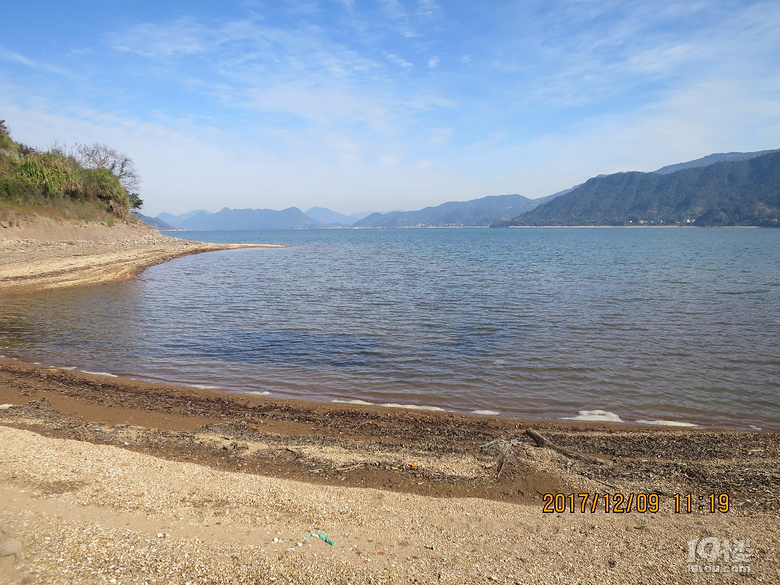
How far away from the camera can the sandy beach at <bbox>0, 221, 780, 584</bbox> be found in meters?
4.41

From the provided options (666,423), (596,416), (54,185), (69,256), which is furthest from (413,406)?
(54,185)

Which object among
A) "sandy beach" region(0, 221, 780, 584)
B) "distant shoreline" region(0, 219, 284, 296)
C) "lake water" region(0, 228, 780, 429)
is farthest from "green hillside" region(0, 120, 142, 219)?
"sandy beach" region(0, 221, 780, 584)

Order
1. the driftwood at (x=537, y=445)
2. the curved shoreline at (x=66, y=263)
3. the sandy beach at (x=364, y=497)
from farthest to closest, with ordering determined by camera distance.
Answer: the curved shoreline at (x=66, y=263), the driftwood at (x=537, y=445), the sandy beach at (x=364, y=497)

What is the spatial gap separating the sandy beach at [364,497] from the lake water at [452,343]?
172 centimetres

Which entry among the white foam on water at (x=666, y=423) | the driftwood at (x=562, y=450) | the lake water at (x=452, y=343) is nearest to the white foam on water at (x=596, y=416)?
the lake water at (x=452, y=343)

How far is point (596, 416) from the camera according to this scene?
32.5ft

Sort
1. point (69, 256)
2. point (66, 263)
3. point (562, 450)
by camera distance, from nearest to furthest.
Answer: point (562, 450) → point (66, 263) → point (69, 256)

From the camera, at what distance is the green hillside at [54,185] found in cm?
4134

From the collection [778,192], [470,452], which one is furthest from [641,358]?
[778,192]

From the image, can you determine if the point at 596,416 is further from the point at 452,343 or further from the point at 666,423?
the point at 452,343

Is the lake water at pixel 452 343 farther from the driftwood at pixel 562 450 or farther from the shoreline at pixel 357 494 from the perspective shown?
the driftwood at pixel 562 450

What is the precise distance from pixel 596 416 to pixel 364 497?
6.42 metres

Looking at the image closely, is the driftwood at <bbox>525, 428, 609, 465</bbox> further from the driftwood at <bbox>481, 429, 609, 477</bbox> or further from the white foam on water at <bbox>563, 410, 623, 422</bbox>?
the white foam on water at <bbox>563, 410, 623, 422</bbox>

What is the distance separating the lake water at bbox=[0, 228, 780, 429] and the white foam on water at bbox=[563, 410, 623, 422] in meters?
0.06
